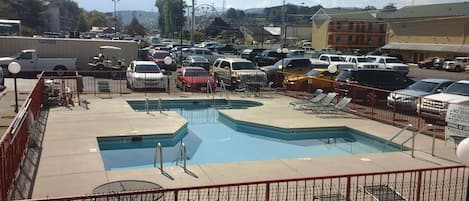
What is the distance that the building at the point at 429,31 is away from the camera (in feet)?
193

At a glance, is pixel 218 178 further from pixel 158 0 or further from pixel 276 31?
pixel 158 0

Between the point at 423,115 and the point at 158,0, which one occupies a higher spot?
the point at 158,0

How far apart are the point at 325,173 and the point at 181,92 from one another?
1643 centimetres

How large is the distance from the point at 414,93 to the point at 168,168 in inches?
514

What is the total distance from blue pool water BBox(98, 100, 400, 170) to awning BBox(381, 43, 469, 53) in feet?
149

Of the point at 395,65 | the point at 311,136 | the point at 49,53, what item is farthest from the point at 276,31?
the point at 311,136

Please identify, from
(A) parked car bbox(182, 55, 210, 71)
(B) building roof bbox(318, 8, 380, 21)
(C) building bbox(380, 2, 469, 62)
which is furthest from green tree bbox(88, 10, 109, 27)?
(A) parked car bbox(182, 55, 210, 71)

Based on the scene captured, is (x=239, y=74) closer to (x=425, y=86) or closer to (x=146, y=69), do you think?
(x=146, y=69)

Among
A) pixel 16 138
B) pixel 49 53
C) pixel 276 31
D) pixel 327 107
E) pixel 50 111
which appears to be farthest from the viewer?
pixel 276 31

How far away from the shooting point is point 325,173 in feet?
36.4

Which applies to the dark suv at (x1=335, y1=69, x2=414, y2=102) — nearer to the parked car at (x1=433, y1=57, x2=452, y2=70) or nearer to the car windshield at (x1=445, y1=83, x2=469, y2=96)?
the car windshield at (x1=445, y1=83, x2=469, y2=96)

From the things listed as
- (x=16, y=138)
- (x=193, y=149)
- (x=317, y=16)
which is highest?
(x=317, y=16)

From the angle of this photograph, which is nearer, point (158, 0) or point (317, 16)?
point (317, 16)

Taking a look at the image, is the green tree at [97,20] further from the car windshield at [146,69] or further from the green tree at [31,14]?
the car windshield at [146,69]
